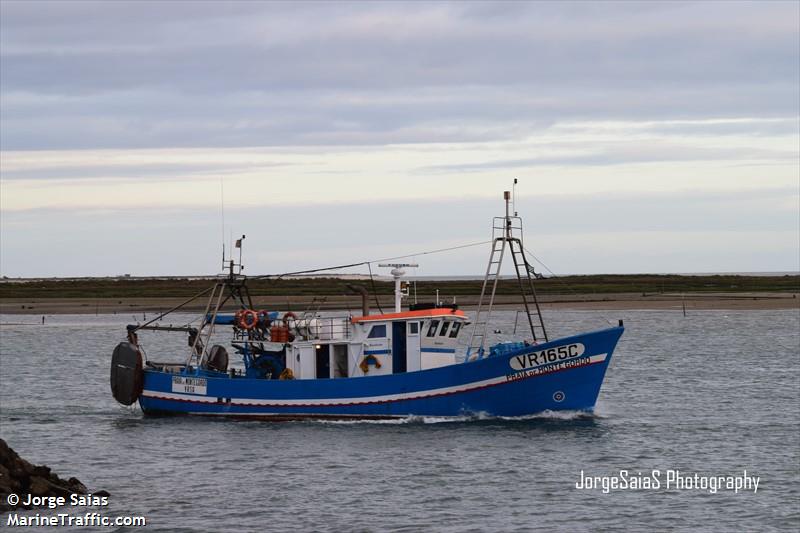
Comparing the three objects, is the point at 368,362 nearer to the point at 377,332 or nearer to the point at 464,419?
the point at 377,332

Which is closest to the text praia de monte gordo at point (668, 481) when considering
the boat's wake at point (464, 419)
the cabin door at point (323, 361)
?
the boat's wake at point (464, 419)

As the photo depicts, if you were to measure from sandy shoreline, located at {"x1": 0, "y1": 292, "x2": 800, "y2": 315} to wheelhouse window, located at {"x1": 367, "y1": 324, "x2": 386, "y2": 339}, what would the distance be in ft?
205

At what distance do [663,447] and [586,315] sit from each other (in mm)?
68822

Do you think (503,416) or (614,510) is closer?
A: (614,510)

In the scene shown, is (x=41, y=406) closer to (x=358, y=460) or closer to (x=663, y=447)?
(x=358, y=460)

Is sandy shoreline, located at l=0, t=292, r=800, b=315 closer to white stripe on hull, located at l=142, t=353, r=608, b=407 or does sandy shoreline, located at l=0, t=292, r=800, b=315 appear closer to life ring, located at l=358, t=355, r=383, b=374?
white stripe on hull, located at l=142, t=353, r=608, b=407

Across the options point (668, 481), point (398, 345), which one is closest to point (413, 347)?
point (398, 345)

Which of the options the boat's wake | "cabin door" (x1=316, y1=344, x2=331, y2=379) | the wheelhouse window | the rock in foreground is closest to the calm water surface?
the boat's wake

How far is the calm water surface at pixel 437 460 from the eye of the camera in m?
26.6

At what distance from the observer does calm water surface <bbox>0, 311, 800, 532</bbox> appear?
2662cm

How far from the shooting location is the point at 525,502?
1098 inches

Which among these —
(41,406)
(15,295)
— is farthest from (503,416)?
(15,295)

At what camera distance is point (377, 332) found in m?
38.7

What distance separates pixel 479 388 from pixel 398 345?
3141mm
